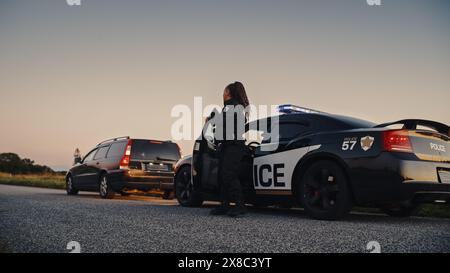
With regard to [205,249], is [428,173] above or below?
above

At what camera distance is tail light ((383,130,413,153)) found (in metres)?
5.53

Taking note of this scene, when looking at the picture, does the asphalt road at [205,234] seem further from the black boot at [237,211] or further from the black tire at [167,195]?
the black tire at [167,195]

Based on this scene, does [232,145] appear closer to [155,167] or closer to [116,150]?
[155,167]

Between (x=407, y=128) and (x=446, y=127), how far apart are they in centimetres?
77

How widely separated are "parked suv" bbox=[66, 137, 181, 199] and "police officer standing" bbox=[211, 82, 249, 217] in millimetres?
5374

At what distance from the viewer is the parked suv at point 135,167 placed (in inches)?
461

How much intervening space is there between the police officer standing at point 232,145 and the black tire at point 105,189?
6.09 m

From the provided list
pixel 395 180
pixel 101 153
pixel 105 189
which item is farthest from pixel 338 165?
pixel 101 153

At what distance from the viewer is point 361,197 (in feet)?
18.6

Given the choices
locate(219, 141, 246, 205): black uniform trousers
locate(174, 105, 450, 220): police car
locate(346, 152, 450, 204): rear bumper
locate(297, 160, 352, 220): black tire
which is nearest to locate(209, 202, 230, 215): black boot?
locate(219, 141, 246, 205): black uniform trousers

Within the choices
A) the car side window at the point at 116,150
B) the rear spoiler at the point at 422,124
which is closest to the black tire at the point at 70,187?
the car side window at the point at 116,150

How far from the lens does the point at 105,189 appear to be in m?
12.2

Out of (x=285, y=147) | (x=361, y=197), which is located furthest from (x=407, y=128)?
(x=285, y=147)
